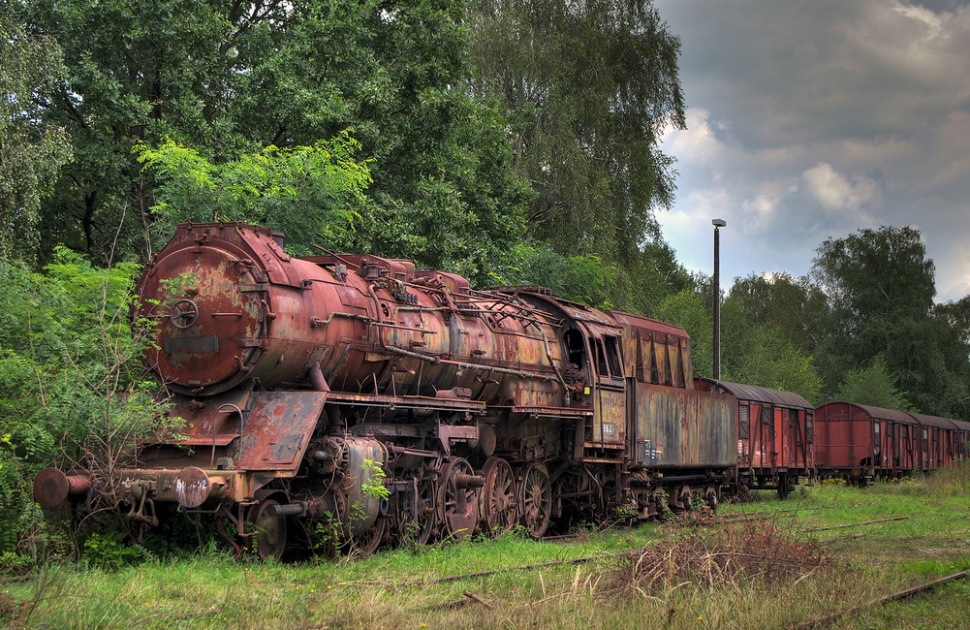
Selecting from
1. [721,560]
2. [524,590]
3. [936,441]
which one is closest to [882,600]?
[721,560]

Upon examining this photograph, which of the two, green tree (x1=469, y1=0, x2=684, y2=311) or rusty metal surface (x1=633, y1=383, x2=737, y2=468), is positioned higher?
green tree (x1=469, y1=0, x2=684, y2=311)

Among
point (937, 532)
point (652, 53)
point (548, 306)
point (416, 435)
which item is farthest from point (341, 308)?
point (652, 53)

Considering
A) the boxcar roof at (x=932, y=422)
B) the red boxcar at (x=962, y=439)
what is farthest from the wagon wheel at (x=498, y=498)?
the red boxcar at (x=962, y=439)

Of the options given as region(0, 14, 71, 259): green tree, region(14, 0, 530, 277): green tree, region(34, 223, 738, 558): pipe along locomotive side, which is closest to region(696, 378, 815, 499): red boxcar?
region(14, 0, 530, 277): green tree

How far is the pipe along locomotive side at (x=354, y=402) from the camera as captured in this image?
32.0 feet

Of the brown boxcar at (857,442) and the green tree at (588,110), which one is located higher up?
the green tree at (588,110)

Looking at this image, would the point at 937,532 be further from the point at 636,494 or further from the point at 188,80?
the point at 188,80

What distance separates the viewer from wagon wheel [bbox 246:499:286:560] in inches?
386

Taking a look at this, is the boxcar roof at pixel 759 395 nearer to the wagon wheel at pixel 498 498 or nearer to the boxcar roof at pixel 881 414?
the boxcar roof at pixel 881 414

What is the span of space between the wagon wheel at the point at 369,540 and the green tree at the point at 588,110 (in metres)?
18.8

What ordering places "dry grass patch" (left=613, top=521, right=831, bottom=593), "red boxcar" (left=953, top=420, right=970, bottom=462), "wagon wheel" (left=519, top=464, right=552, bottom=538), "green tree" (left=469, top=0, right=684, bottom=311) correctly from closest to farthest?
→ "dry grass patch" (left=613, top=521, right=831, bottom=593) → "wagon wheel" (left=519, top=464, right=552, bottom=538) → "green tree" (left=469, top=0, right=684, bottom=311) → "red boxcar" (left=953, top=420, right=970, bottom=462)

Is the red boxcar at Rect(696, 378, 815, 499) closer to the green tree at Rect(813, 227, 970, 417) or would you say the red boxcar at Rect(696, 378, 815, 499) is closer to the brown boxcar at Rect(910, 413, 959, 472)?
the brown boxcar at Rect(910, 413, 959, 472)

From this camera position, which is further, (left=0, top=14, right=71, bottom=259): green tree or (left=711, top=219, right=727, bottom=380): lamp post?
(left=711, top=219, right=727, bottom=380): lamp post

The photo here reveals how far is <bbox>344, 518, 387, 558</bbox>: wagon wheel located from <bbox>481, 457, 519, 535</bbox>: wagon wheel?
7.55 ft
